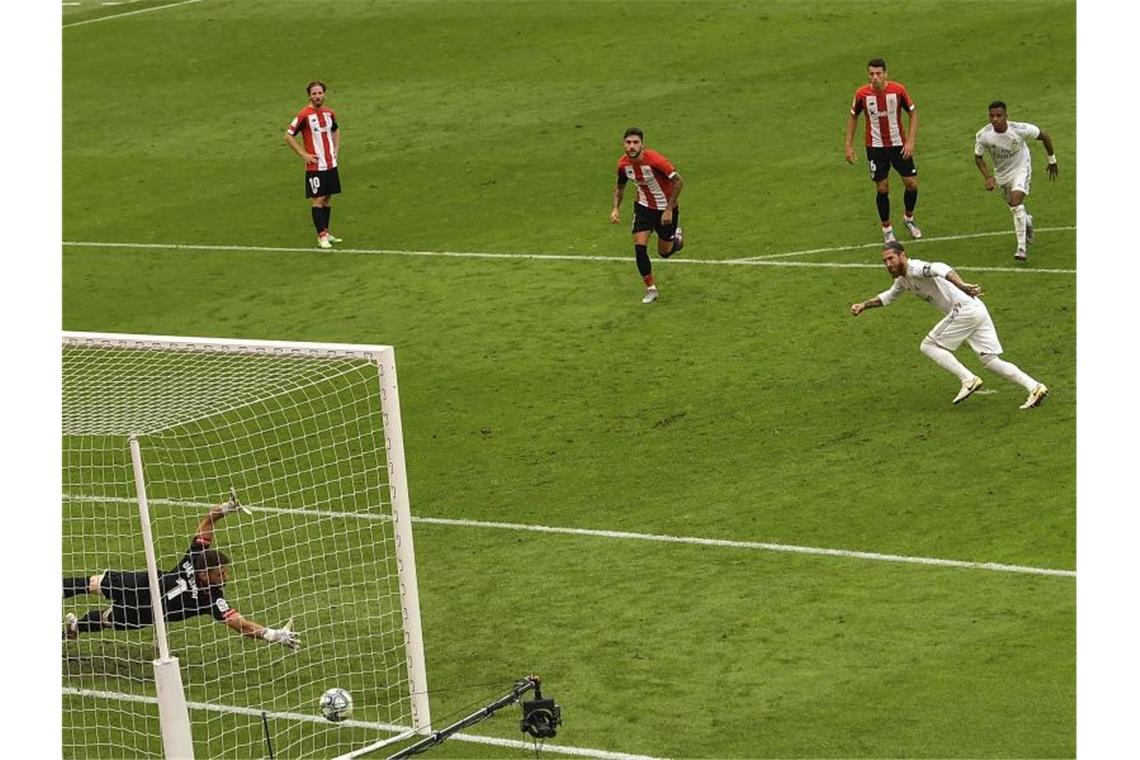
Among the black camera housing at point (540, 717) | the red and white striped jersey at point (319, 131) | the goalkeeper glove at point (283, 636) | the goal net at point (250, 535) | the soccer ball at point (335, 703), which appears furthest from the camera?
the red and white striped jersey at point (319, 131)

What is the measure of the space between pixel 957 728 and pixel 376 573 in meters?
5.20

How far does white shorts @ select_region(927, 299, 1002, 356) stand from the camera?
18328 millimetres

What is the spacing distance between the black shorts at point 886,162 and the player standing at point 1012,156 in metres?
1.02

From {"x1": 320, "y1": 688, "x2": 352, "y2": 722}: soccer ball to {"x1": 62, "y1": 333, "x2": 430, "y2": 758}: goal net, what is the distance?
238mm

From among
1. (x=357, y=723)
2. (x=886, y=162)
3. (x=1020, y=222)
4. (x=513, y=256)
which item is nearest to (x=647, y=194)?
(x=513, y=256)

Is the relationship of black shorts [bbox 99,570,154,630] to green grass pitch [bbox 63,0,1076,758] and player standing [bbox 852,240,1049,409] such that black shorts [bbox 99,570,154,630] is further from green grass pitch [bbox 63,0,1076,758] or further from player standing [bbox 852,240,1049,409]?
player standing [bbox 852,240,1049,409]

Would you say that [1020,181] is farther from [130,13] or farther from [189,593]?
[130,13]

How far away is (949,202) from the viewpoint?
2503 cm

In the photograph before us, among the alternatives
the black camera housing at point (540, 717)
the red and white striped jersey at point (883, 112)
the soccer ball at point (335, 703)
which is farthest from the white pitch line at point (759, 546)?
the red and white striped jersey at point (883, 112)

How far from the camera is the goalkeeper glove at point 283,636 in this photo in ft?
47.8

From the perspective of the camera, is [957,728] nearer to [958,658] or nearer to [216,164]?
[958,658]

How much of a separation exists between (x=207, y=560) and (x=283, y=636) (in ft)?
2.47

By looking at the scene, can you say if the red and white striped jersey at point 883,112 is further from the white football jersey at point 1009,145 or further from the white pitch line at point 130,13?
the white pitch line at point 130,13

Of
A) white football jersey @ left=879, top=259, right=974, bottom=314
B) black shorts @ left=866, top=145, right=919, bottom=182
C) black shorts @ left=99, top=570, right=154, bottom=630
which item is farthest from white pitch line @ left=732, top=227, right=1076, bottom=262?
black shorts @ left=99, top=570, right=154, bottom=630
